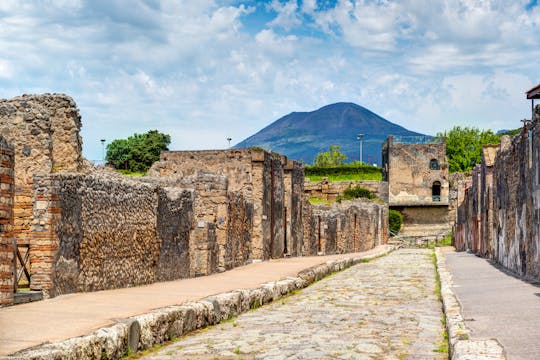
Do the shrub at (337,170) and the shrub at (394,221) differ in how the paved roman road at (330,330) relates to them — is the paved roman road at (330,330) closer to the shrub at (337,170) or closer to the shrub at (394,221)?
the shrub at (394,221)

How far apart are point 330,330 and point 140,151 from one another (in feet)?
208

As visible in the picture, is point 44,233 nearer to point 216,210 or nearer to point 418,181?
point 216,210

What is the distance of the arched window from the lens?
6219 centimetres

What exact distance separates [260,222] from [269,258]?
146cm

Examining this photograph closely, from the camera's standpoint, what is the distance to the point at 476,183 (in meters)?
28.2

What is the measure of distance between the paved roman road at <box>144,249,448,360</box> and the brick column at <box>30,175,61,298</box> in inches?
71.9

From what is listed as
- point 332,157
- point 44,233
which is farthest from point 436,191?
point 44,233

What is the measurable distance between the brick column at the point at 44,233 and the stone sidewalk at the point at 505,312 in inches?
178

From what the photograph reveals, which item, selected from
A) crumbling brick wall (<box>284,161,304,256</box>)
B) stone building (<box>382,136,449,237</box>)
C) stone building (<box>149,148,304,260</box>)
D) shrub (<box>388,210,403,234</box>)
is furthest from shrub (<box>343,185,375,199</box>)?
stone building (<box>149,148,304,260</box>)

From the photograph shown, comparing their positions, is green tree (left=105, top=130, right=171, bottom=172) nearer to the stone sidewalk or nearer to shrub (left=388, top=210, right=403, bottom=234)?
shrub (left=388, top=210, right=403, bottom=234)

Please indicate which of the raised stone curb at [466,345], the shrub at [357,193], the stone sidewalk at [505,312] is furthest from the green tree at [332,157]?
the raised stone curb at [466,345]

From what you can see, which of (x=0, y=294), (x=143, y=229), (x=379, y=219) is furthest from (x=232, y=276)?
(x=379, y=219)

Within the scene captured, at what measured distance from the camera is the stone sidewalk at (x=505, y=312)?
5920mm

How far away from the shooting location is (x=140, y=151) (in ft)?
230
